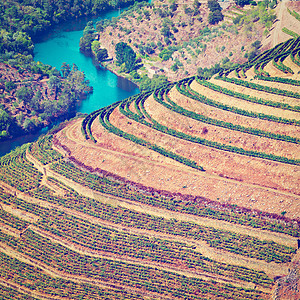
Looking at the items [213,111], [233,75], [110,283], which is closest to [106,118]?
[213,111]

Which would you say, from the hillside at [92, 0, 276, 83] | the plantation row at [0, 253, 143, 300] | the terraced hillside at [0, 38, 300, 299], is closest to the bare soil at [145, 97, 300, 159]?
the terraced hillside at [0, 38, 300, 299]

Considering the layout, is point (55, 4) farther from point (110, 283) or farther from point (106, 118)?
point (110, 283)

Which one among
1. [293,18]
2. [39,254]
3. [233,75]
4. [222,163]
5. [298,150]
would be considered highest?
[293,18]

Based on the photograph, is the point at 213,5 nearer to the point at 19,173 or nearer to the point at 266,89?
the point at 266,89

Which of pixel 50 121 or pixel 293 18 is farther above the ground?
pixel 293 18

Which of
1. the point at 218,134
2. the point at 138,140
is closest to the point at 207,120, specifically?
the point at 218,134

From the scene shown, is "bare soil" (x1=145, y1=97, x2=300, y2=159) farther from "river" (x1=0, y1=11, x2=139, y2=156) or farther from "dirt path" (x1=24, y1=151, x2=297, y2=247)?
"river" (x1=0, y1=11, x2=139, y2=156)

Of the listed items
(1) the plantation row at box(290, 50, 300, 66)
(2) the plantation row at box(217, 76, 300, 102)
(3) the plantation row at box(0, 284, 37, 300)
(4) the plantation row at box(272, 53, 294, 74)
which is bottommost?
(3) the plantation row at box(0, 284, 37, 300)
